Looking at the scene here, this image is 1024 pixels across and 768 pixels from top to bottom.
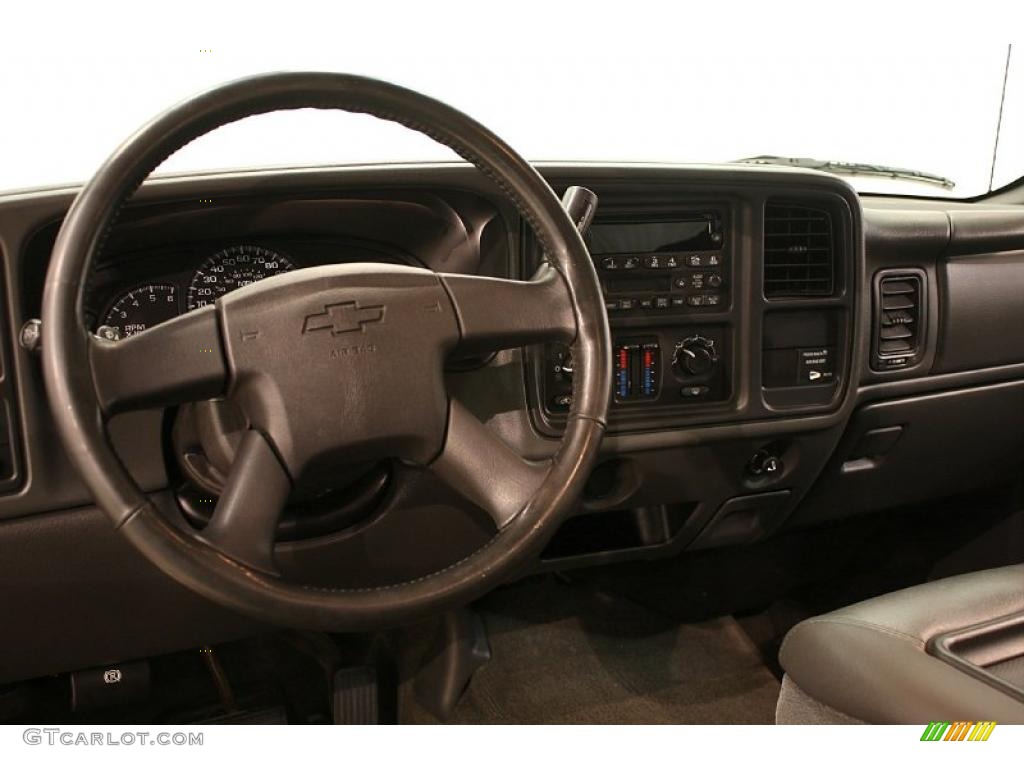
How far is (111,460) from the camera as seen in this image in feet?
2.63

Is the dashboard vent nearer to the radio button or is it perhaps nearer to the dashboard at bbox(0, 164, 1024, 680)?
the dashboard at bbox(0, 164, 1024, 680)

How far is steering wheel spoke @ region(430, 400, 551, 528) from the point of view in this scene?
0.97 m

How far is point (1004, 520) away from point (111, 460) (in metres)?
1.89

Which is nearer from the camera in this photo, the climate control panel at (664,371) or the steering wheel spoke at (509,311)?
the steering wheel spoke at (509,311)

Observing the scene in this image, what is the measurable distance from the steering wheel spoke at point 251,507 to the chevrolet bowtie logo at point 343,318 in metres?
0.12

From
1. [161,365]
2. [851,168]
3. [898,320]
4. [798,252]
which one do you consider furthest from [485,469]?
[851,168]

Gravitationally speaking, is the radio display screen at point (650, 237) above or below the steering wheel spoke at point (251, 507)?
above

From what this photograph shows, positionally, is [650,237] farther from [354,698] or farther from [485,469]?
[354,698]

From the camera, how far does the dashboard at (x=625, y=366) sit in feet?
3.71

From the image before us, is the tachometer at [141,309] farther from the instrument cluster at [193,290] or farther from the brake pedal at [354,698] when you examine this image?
the brake pedal at [354,698]

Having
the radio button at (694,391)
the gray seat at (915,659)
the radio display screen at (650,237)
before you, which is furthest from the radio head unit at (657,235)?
the gray seat at (915,659)

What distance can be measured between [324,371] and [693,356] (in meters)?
0.67

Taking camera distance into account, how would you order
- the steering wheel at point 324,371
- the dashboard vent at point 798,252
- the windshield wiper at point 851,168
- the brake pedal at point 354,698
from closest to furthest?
the steering wheel at point 324,371, the dashboard vent at point 798,252, the brake pedal at point 354,698, the windshield wiper at point 851,168

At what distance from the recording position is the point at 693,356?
140cm
